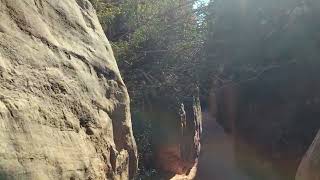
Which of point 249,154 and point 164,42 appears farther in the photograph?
point 249,154

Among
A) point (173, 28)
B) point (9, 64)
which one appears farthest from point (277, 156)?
point (9, 64)

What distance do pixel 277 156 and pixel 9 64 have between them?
10.2m

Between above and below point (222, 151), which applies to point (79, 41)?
above

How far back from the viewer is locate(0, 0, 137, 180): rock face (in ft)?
7.69

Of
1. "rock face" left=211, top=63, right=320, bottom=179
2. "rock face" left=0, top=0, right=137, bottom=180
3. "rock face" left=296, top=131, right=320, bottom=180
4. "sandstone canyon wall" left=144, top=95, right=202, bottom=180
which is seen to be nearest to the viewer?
"rock face" left=0, top=0, right=137, bottom=180

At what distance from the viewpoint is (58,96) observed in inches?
111

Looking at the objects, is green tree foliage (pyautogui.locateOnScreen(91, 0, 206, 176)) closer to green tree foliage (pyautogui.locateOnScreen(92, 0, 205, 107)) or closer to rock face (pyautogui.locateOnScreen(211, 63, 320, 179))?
green tree foliage (pyautogui.locateOnScreen(92, 0, 205, 107))

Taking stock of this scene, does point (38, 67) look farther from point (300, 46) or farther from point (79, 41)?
point (300, 46)

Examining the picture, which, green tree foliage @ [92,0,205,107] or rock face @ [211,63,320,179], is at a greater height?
green tree foliage @ [92,0,205,107]

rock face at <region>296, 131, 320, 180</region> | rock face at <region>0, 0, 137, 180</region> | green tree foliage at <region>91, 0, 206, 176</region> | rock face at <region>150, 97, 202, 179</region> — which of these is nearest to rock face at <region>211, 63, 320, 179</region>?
rock face at <region>150, 97, 202, 179</region>

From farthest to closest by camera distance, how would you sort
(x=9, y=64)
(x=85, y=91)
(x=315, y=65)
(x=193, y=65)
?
(x=315, y=65) < (x=193, y=65) < (x=85, y=91) < (x=9, y=64)

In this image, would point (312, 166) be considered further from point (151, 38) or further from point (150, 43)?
point (150, 43)

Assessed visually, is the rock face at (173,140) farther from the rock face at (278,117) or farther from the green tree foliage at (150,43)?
the rock face at (278,117)

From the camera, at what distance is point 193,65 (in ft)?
31.3
